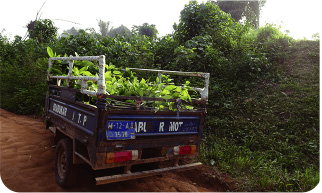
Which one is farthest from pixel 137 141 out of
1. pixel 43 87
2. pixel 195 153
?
pixel 43 87

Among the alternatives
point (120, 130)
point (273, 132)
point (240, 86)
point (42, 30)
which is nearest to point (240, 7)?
point (240, 86)

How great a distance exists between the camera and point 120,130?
8.63 feet

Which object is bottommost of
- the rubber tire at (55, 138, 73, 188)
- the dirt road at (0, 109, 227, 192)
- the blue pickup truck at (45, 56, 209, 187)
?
the dirt road at (0, 109, 227, 192)

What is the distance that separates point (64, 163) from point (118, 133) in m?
1.00

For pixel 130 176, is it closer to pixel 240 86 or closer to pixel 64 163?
pixel 64 163

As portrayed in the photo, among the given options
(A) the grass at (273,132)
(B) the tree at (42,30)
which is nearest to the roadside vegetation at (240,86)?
(A) the grass at (273,132)

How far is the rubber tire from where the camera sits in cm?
286

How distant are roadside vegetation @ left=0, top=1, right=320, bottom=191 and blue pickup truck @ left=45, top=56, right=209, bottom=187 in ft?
4.33

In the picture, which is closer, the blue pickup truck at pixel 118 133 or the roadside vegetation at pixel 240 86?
the blue pickup truck at pixel 118 133

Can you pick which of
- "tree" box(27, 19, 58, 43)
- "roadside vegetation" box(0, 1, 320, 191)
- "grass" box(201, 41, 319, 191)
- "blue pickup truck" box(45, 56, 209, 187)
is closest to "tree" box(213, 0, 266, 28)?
"roadside vegetation" box(0, 1, 320, 191)

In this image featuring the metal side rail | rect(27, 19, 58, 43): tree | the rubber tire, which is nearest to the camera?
A: the metal side rail

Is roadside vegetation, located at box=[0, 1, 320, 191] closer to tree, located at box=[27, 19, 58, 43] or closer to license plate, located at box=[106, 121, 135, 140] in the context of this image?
license plate, located at box=[106, 121, 135, 140]

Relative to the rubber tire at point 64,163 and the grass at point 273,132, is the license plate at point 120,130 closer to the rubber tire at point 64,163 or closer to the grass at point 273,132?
the rubber tire at point 64,163

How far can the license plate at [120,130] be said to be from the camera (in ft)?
8.40
